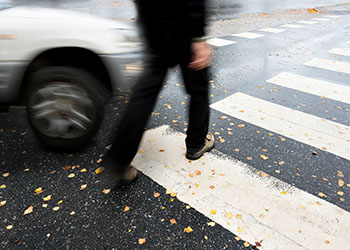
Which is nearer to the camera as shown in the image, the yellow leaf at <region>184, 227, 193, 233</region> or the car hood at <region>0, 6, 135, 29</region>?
the yellow leaf at <region>184, 227, 193, 233</region>

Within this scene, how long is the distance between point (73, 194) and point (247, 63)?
5107mm

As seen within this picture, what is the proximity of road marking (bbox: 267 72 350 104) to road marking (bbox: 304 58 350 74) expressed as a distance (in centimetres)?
97

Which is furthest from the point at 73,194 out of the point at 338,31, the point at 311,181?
the point at 338,31

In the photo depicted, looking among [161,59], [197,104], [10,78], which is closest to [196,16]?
[161,59]

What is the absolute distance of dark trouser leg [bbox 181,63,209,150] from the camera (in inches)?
102

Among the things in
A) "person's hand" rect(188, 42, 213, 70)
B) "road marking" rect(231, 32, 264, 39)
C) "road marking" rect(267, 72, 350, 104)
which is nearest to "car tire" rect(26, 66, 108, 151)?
"person's hand" rect(188, 42, 213, 70)

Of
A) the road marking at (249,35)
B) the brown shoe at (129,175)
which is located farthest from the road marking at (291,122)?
the road marking at (249,35)

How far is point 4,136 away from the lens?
3.60 m

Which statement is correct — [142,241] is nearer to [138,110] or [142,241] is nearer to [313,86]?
[138,110]

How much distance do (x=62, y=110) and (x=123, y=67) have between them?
0.82 meters

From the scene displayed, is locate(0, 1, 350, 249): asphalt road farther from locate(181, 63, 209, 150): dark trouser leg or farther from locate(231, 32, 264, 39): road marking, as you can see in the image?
locate(231, 32, 264, 39): road marking

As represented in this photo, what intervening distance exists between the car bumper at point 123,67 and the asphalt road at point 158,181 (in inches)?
30.6

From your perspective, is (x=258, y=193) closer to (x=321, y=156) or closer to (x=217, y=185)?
(x=217, y=185)

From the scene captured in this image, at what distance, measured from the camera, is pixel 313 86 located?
5.43 m
